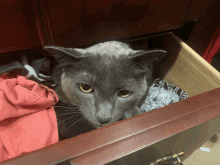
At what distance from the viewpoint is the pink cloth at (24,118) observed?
565 millimetres

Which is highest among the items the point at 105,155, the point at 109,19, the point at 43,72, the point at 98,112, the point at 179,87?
the point at 43,72

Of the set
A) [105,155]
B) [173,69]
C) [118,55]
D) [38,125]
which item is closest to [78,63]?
[118,55]

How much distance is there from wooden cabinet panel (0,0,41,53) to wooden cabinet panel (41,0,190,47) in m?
0.07

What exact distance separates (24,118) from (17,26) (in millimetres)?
362

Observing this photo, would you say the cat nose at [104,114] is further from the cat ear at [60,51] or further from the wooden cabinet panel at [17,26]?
the wooden cabinet panel at [17,26]

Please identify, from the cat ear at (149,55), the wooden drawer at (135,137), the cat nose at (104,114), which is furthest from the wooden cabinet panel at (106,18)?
the wooden drawer at (135,137)

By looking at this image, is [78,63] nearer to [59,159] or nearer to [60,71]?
[60,71]

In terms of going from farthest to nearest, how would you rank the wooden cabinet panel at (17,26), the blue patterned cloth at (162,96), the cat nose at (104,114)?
1. the blue patterned cloth at (162,96)
2. the cat nose at (104,114)
3. the wooden cabinet panel at (17,26)

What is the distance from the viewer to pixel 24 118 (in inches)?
25.3

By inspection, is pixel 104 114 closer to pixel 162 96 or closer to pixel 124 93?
pixel 124 93

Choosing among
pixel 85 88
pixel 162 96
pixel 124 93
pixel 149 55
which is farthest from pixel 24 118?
pixel 162 96

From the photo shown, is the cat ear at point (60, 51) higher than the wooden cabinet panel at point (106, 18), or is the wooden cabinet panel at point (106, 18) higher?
the wooden cabinet panel at point (106, 18)

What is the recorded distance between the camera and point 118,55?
0.70m

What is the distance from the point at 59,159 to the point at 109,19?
53 centimetres
